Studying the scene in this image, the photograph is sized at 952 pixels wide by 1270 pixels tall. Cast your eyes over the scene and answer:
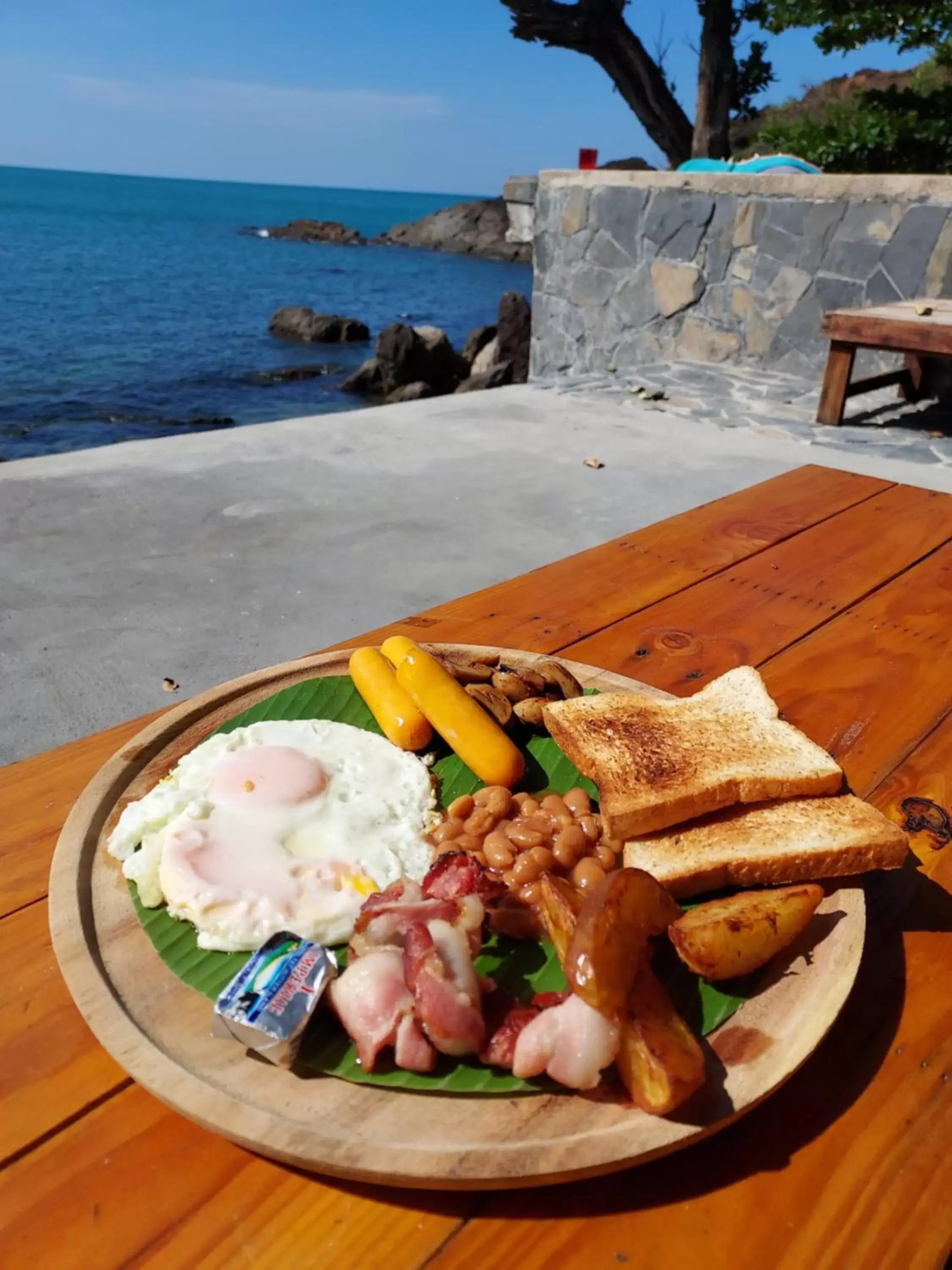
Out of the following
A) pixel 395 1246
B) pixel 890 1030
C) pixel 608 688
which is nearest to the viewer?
pixel 395 1246

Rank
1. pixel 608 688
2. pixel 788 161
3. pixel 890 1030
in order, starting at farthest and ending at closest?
pixel 788 161 → pixel 608 688 → pixel 890 1030

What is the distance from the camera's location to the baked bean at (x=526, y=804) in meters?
→ 1.34

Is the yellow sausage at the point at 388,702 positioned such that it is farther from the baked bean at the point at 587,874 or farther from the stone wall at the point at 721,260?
the stone wall at the point at 721,260

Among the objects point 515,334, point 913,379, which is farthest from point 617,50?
point 913,379

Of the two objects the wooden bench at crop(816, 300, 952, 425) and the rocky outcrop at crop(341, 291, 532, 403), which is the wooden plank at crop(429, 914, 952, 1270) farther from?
the rocky outcrop at crop(341, 291, 532, 403)

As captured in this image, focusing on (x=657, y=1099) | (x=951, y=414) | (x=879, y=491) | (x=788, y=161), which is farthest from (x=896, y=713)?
(x=788, y=161)

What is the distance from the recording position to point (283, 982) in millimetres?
934

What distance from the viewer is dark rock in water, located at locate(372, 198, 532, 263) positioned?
59294 mm

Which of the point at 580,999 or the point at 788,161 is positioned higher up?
the point at 788,161

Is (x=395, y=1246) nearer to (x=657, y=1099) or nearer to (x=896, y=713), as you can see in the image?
(x=657, y=1099)

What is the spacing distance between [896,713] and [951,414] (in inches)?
250

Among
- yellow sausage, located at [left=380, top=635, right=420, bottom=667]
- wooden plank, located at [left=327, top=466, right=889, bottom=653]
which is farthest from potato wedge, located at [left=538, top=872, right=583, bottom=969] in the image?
wooden plank, located at [left=327, top=466, right=889, bottom=653]

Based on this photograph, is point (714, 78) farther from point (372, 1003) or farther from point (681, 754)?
point (372, 1003)

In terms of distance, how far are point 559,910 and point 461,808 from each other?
13.6 inches
